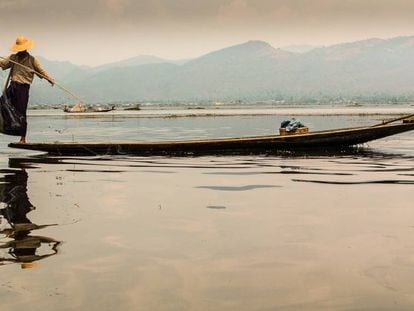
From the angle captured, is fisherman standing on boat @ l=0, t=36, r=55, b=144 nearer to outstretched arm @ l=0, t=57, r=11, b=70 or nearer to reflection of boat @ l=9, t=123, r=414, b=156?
outstretched arm @ l=0, t=57, r=11, b=70

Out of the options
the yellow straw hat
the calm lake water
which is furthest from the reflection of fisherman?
the yellow straw hat

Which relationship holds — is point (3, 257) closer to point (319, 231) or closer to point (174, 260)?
point (174, 260)

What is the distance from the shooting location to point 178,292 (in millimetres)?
5098

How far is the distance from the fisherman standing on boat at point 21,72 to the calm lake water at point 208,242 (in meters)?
4.04

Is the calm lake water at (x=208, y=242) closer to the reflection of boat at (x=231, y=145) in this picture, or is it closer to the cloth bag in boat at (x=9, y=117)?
the cloth bag in boat at (x=9, y=117)

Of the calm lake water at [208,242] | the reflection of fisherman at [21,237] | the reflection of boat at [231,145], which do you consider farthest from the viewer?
the reflection of boat at [231,145]

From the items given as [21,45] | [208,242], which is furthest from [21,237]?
[21,45]

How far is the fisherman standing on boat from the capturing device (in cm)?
1555

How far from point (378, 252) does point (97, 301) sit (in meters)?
3.06

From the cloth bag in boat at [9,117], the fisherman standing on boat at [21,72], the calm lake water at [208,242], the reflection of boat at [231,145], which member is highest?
the fisherman standing on boat at [21,72]

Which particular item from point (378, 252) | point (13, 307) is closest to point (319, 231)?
point (378, 252)

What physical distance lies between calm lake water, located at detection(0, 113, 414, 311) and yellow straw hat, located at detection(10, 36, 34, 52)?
161 inches

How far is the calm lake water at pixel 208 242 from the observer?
5.00 meters

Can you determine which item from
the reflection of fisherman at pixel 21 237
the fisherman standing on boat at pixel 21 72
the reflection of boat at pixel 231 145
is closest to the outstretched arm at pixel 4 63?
the fisherman standing on boat at pixel 21 72
